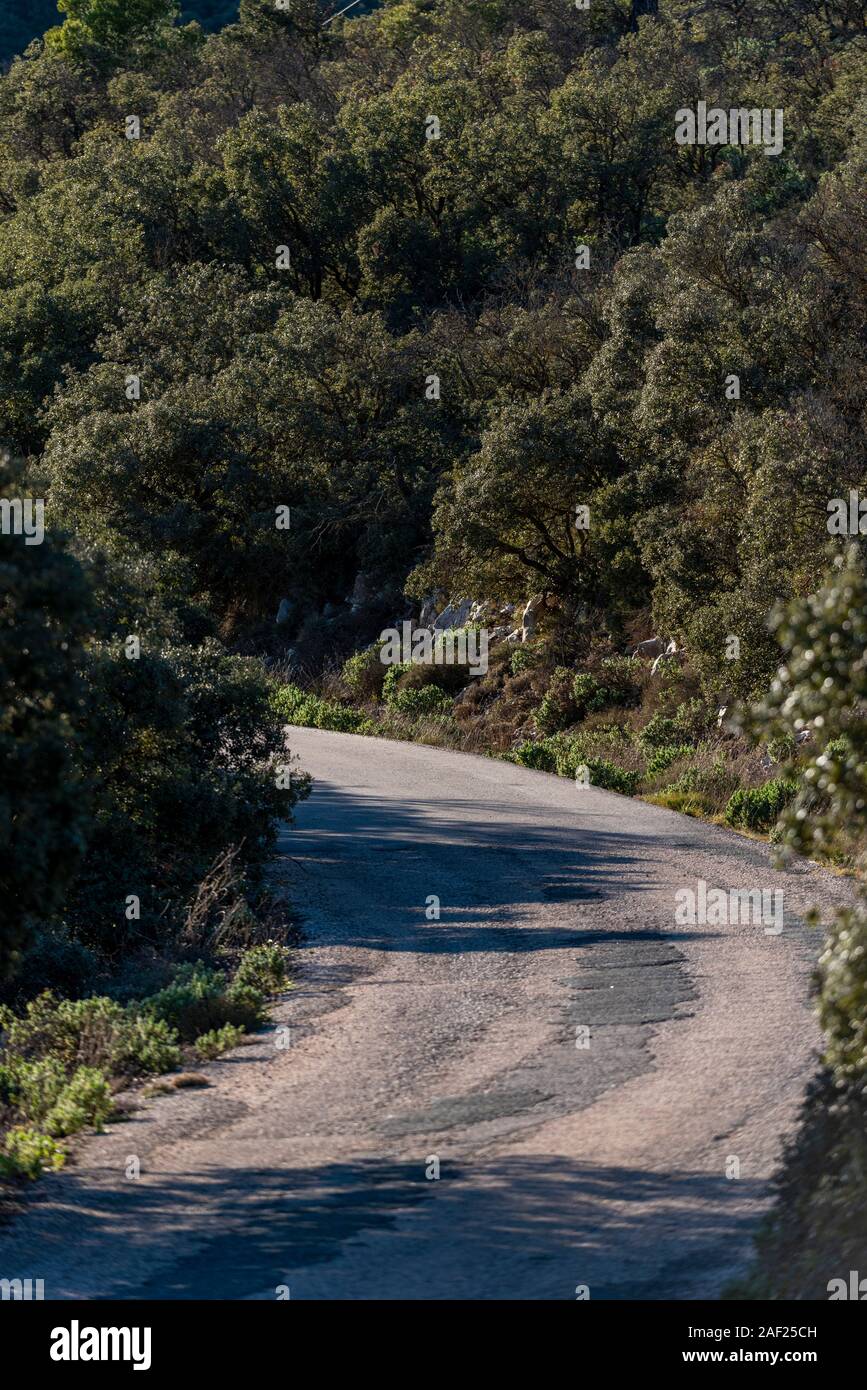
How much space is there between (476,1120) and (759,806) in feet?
39.4

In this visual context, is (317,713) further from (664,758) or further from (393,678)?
(664,758)

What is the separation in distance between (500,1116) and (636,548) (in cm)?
2299

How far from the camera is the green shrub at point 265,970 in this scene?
12.6m

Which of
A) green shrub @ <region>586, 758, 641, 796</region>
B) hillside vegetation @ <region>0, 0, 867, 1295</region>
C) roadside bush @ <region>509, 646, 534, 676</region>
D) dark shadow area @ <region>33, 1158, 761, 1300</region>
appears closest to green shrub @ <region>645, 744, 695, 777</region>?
hillside vegetation @ <region>0, 0, 867, 1295</region>

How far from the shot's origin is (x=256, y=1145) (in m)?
8.48

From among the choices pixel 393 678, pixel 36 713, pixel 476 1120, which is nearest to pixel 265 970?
pixel 476 1120

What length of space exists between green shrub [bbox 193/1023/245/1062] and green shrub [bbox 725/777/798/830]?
412 inches

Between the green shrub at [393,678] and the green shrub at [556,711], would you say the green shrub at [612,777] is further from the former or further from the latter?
the green shrub at [393,678]

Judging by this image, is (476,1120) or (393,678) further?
(393,678)

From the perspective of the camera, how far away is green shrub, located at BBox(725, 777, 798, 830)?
19781 millimetres

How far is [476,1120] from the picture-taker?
8.75 metres

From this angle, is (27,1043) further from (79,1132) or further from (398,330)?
(398,330)

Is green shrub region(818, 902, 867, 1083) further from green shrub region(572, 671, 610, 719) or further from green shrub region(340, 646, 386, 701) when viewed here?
green shrub region(340, 646, 386, 701)

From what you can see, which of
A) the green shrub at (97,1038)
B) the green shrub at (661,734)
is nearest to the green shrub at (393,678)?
the green shrub at (661,734)
